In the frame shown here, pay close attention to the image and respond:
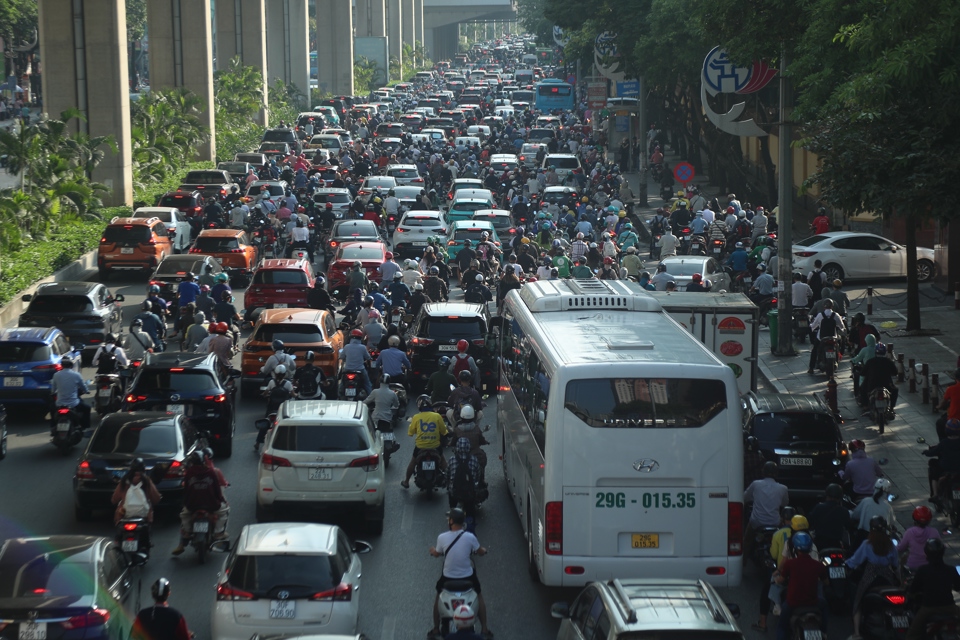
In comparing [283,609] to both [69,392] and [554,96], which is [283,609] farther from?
[554,96]

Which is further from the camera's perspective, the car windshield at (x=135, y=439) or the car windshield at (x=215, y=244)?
the car windshield at (x=215, y=244)

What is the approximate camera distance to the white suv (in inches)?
640

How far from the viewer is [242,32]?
82.9 meters

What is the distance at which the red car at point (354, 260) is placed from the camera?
33781 millimetres

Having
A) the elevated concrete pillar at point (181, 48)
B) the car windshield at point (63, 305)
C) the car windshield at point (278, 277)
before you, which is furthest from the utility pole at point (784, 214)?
the elevated concrete pillar at point (181, 48)

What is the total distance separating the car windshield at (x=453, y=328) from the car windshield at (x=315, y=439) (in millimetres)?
8169

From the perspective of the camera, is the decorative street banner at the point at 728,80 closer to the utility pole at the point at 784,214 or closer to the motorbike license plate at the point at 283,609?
the utility pole at the point at 784,214

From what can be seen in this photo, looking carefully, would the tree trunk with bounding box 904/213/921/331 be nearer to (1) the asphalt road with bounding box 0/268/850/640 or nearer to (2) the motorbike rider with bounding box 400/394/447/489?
(1) the asphalt road with bounding box 0/268/850/640

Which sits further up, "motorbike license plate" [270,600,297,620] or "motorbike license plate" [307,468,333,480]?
"motorbike license plate" [307,468,333,480]

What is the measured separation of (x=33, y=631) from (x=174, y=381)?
8858 millimetres

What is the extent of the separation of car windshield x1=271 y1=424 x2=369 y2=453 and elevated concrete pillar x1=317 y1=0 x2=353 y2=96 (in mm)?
96419

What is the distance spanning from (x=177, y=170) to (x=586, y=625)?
4827 cm

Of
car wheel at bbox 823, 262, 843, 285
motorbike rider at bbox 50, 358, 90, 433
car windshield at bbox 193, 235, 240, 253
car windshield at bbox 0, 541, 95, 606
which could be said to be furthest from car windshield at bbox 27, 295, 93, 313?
car wheel at bbox 823, 262, 843, 285

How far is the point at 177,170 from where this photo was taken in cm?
5647
